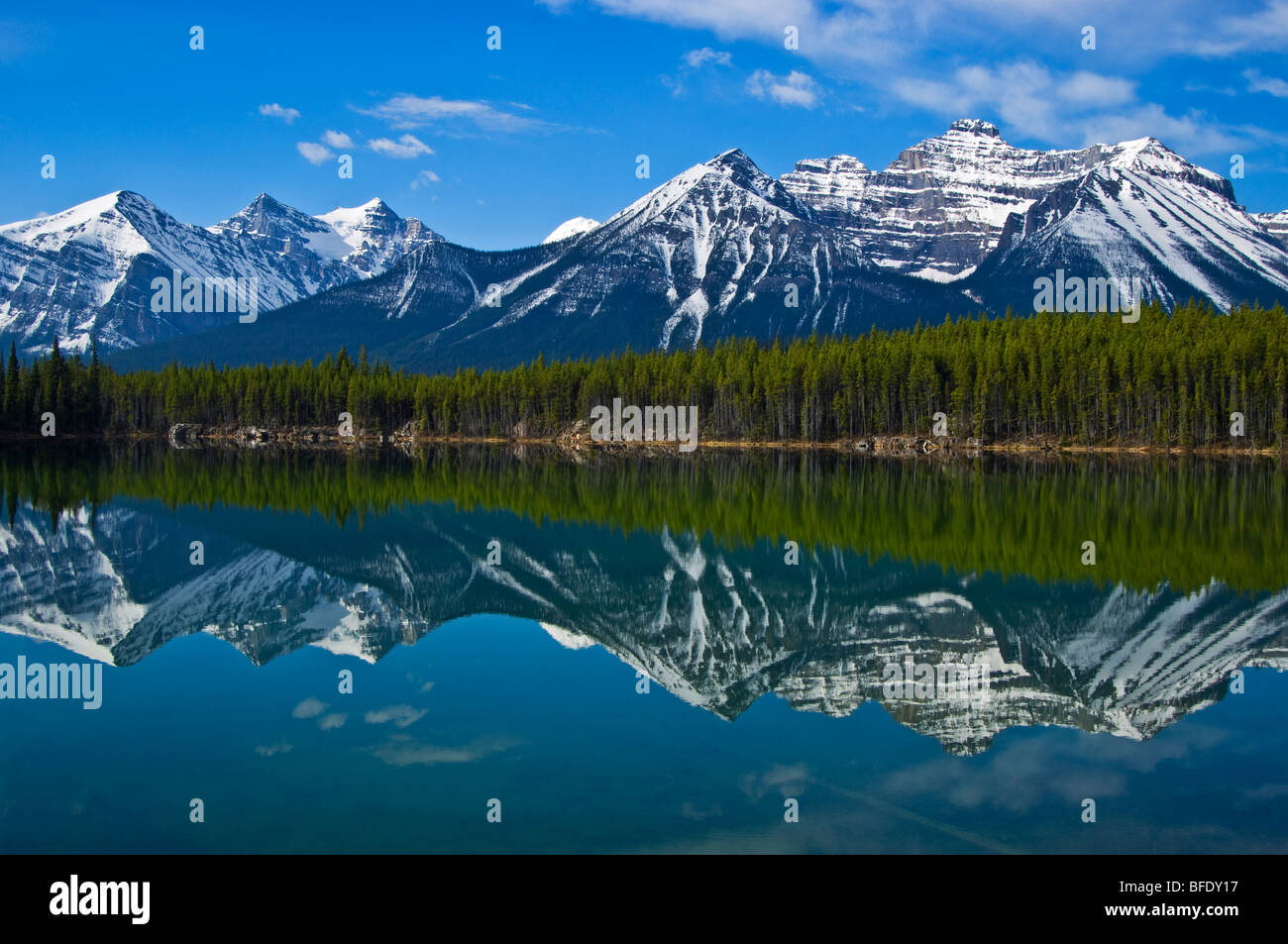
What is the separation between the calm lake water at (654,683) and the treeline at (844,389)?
67988 mm

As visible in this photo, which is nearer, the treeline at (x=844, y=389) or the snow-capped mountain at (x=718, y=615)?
the snow-capped mountain at (x=718, y=615)

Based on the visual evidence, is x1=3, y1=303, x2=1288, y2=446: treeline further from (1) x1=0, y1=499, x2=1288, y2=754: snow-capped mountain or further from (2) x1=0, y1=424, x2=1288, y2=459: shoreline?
(1) x1=0, y1=499, x2=1288, y2=754: snow-capped mountain

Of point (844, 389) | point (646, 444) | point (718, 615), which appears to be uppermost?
point (844, 389)

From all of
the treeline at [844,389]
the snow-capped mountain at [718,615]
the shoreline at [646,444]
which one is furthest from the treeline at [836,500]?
the treeline at [844,389]

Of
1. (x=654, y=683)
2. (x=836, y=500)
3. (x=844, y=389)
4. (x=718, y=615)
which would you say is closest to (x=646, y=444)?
(x=844, y=389)

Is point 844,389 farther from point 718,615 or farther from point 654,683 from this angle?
point 654,683

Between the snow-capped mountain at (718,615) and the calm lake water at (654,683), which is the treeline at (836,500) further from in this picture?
the snow-capped mountain at (718,615)

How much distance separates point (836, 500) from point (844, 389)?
77.4m

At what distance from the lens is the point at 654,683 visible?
21.0 meters

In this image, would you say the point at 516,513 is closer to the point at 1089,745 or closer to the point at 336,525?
the point at 336,525

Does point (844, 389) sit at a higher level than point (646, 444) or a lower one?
higher

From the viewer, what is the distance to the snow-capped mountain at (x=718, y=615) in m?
20.2

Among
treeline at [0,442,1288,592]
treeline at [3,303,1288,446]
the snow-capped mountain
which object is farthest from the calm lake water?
treeline at [3,303,1288,446]
